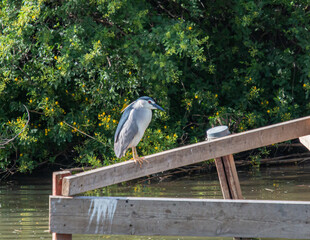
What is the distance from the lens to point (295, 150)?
29.9ft

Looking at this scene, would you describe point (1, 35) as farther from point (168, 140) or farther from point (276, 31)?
point (276, 31)

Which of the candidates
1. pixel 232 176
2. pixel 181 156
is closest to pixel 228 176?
pixel 232 176

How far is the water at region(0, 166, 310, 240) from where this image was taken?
5.45m

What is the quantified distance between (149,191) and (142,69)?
5.53ft

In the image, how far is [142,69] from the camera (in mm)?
7336

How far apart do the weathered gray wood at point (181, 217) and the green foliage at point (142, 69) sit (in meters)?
4.21

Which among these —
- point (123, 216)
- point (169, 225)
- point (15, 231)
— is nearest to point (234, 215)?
point (169, 225)

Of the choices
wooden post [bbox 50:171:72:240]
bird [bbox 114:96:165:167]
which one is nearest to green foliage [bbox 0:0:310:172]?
bird [bbox 114:96:165:167]

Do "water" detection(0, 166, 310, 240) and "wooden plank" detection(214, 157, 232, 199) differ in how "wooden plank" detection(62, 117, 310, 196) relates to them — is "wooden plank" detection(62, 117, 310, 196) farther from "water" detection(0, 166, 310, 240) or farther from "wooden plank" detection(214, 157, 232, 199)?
"water" detection(0, 166, 310, 240)

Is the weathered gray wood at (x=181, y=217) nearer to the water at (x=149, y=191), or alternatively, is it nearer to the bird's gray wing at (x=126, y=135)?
the bird's gray wing at (x=126, y=135)

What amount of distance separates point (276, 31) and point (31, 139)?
4270mm

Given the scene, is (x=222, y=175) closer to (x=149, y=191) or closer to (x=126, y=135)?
(x=126, y=135)

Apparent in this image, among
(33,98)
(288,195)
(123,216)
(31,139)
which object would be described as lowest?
(288,195)

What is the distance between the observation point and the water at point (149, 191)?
545 cm
